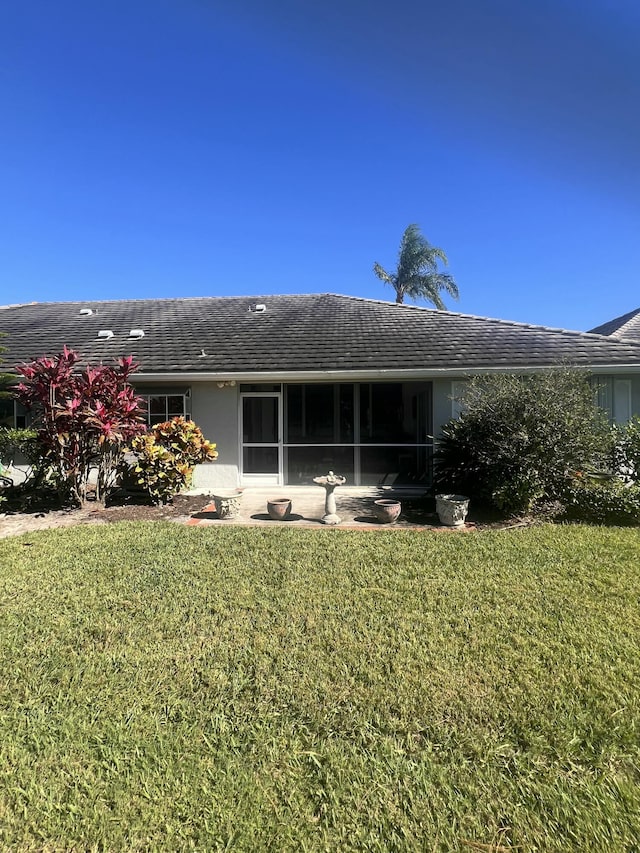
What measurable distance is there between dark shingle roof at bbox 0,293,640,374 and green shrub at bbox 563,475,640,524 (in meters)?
3.68

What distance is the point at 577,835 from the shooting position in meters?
2.12

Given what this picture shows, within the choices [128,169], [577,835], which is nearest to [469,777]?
[577,835]

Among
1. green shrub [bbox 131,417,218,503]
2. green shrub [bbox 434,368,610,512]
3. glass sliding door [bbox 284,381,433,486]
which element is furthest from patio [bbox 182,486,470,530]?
green shrub [bbox 434,368,610,512]

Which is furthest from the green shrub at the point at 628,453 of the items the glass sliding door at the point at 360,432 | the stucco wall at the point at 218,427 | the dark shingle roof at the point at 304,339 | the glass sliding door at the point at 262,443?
the stucco wall at the point at 218,427

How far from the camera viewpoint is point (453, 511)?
24.8 feet

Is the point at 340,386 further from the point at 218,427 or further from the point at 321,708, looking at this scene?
the point at 321,708

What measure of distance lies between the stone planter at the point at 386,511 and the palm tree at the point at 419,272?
74.3 feet

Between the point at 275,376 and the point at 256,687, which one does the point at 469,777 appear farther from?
the point at 275,376

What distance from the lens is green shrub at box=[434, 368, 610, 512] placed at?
7.68 m

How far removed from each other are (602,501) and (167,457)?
833 cm

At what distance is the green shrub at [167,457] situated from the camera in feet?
29.5

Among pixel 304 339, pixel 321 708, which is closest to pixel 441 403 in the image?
pixel 304 339

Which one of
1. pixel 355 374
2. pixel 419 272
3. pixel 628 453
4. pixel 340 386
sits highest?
pixel 419 272

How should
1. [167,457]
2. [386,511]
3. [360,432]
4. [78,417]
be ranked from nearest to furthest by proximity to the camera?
1. [386,511]
2. [78,417]
3. [167,457]
4. [360,432]
